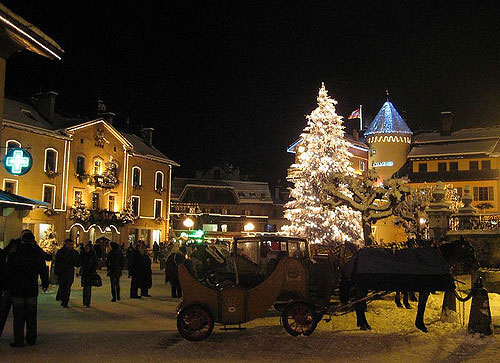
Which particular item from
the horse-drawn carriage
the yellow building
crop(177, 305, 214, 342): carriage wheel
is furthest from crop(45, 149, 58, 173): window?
crop(177, 305, 214, 342): carriage wheel

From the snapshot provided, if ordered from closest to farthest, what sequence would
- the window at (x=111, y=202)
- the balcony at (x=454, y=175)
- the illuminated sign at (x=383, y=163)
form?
1. the window at (x=111, y=202)
2. the balcony at (x=454, y=175)
3. the illuminated sign at (x=383, y=163)

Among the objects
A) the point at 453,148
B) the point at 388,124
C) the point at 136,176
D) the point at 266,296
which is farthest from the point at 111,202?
the point at 266,296

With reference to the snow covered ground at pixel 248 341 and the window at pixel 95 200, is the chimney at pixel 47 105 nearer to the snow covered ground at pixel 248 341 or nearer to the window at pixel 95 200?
the window at pixel 95 200

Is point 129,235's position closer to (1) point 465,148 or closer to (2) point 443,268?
(1) point 465,148

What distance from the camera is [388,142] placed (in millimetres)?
63250

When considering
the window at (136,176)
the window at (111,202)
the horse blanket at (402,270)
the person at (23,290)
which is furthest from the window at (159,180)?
the person at (23,290)

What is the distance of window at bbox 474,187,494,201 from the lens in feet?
180

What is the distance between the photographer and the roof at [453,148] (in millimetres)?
57438

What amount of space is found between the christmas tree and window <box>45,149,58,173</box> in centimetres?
2049

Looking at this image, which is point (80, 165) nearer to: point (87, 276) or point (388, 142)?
point (87, 276)

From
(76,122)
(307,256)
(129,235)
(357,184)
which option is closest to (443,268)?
(307,256)

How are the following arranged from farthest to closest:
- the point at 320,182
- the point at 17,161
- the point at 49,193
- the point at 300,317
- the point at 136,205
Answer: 1. the point at 136,205
2. the point at 49,193
3. the point at 320,182
4. the point at 17,161
5. the point at 300,317

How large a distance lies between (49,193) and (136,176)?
1164cm

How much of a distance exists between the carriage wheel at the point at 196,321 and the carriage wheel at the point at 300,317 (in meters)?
1.59
